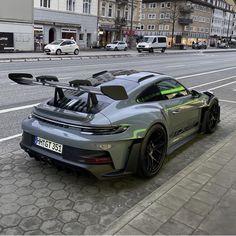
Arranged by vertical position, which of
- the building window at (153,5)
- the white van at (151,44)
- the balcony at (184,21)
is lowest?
the white van at (151,44)

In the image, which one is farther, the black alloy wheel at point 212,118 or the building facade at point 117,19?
the building facade at point 117,19

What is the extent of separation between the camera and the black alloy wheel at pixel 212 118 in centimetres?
655

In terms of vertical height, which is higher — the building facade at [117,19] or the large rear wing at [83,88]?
the building facade at [117,19]

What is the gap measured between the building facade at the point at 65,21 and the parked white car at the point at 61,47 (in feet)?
26.8

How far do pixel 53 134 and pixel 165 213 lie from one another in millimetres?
1581

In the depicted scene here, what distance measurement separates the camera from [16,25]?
118 feet

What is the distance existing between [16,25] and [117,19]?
68.9 ft

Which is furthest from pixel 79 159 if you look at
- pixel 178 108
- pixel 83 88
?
pixel 178 108

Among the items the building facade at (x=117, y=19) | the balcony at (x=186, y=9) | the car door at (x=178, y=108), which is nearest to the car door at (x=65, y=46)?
the building facade at (x=117, y=19)

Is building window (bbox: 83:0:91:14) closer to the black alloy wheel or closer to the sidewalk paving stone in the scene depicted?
the black alloy wheel

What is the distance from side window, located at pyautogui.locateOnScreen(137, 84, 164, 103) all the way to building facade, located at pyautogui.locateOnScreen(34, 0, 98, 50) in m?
36.6

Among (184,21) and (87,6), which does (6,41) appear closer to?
(87,6)

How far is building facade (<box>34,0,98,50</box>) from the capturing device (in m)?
39.9

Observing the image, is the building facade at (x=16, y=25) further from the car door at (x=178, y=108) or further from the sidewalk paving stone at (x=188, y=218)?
the sidewalk paving stone at (x=188, y=218)
